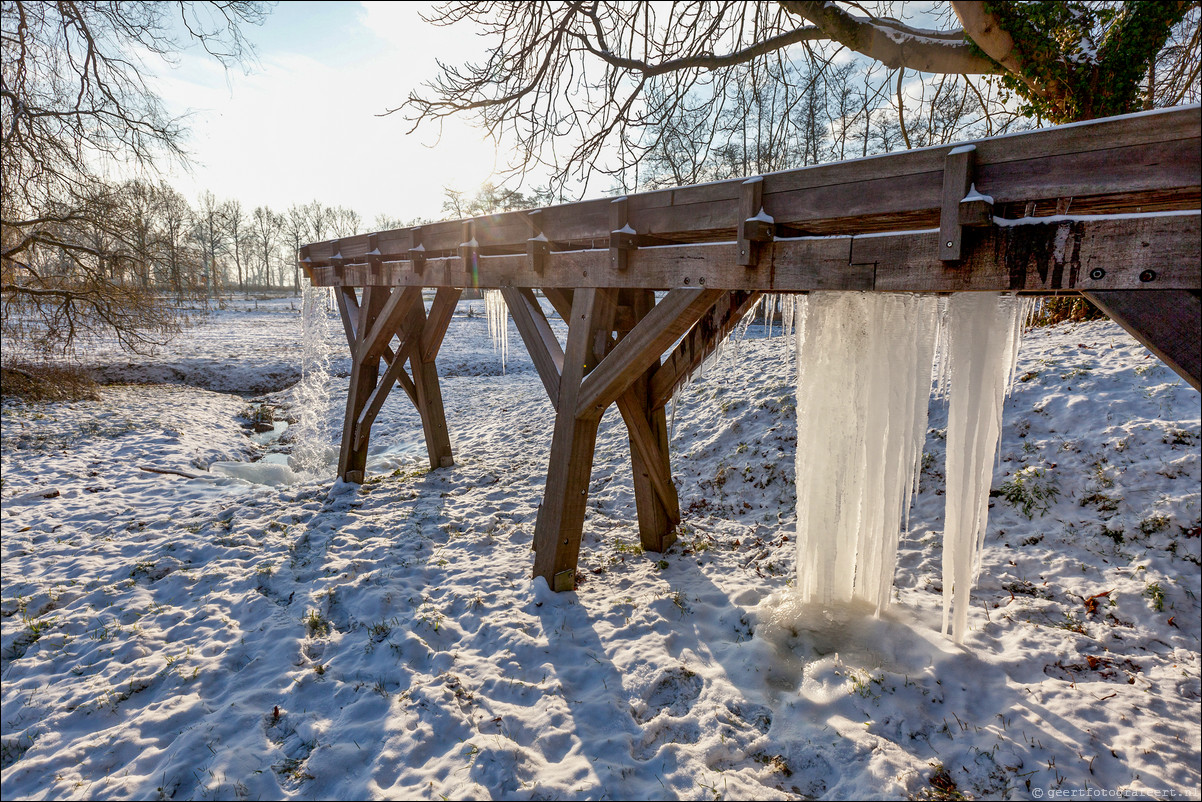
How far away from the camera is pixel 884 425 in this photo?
3.37 meters

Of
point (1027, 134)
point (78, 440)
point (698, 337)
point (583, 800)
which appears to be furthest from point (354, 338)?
point (1027, 134)

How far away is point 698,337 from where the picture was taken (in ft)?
14.0

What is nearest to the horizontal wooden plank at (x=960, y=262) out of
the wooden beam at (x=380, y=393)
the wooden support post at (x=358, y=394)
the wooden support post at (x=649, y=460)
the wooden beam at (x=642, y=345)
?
the wooden beam at (x=642, y=345)

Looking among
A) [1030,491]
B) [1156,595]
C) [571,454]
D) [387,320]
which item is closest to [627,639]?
[571,454]

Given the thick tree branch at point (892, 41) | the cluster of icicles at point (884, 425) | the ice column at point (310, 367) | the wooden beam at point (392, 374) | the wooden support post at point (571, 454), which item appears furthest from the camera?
the ice column at point (310, 367)

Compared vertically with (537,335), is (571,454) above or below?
below

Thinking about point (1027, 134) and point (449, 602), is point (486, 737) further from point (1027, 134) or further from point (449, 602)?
point (1027, 134)

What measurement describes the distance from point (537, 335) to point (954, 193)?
3256 mm

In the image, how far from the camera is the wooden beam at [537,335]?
4.60 metres

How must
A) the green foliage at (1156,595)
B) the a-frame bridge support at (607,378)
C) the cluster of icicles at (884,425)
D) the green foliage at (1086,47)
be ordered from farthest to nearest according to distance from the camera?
1. the green foliage at (1086,47)
2. the a-frame bridge support at (607,378)
3. the green foliage at (1156,595)
4. the cluster of icicles at (884,425)

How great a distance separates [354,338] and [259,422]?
21.3 ft

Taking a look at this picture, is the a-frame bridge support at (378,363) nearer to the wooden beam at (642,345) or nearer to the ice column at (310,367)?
the ice column at (310,367)

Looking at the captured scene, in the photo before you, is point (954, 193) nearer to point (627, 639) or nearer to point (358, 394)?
point (627, 639)

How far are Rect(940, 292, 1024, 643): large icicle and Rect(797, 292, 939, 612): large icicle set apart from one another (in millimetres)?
221
